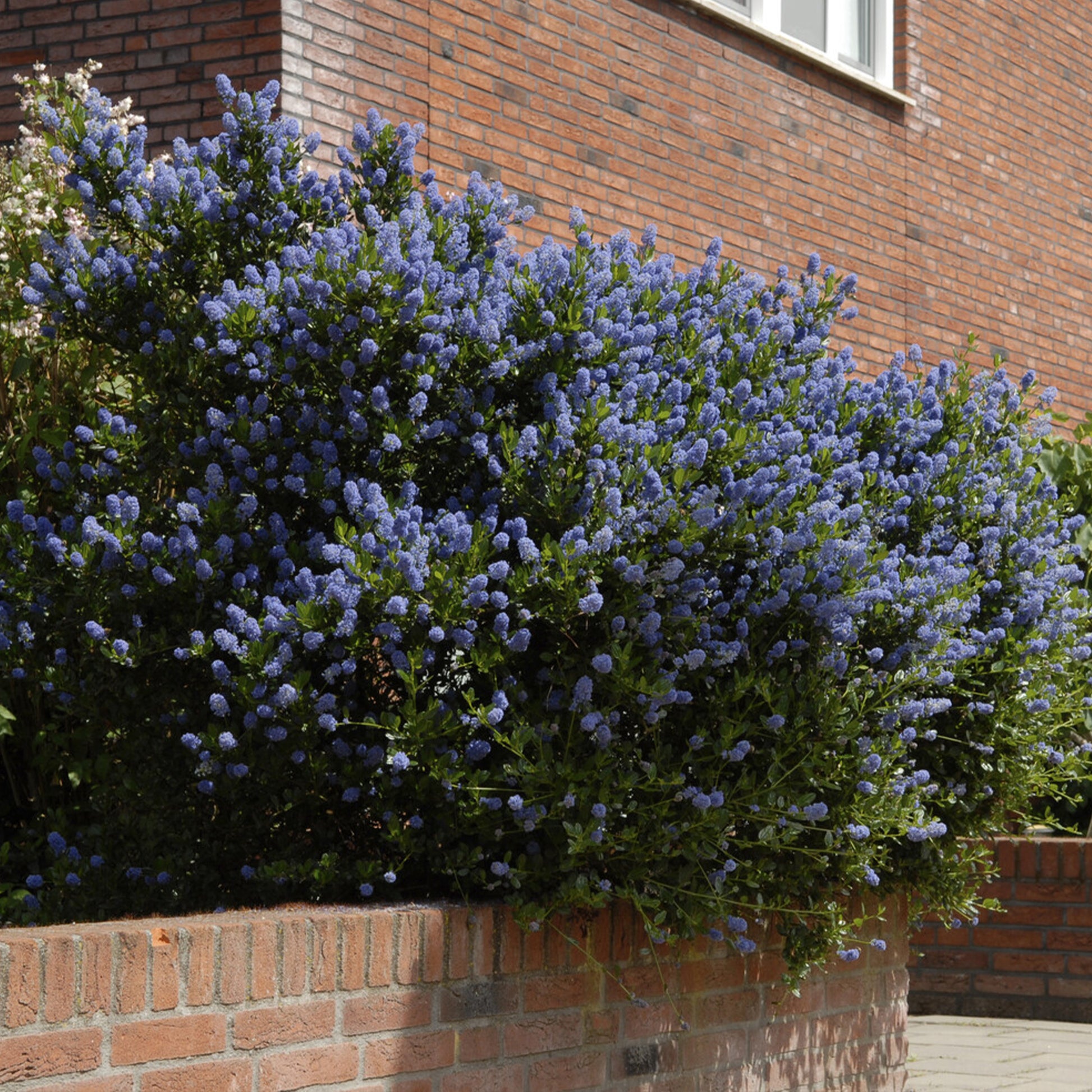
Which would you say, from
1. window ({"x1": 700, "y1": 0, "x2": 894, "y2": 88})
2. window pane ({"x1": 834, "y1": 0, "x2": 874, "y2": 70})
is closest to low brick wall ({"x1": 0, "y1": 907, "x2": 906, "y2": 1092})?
window ({"x1": 700, "y1": 0, "x2": 894, "y2": 88})

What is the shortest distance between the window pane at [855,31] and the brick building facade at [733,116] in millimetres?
89

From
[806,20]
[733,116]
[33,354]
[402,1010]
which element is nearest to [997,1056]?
[402,1010]

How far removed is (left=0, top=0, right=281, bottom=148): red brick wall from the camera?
730 cm

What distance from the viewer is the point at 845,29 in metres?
10.8

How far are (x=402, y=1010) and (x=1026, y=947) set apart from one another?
471cm

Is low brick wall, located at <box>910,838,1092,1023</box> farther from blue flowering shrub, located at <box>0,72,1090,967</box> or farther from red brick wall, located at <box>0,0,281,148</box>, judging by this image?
red brick wall, located at <box>0,0,281,148</box>

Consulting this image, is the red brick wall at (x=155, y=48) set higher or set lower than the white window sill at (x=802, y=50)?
lower

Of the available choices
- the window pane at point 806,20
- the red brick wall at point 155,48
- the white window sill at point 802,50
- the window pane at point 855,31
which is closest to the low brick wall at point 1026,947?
the white window sill at point 802,50

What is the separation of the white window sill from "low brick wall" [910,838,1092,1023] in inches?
182

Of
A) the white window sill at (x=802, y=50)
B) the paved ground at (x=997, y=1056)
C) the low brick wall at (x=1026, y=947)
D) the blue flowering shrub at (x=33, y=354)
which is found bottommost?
the paved ground at (x=997, y=1056)

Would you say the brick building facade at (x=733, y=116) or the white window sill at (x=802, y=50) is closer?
the brick building facade at (x=733, y=116)

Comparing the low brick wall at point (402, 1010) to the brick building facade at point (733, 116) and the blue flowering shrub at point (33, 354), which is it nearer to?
the blue flowering shrub at point (33, 354)

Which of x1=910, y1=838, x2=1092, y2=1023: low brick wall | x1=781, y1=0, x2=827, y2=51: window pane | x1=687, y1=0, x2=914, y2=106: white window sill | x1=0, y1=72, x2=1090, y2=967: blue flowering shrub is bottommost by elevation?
x1=910, y1=838, x2=1092, y2=1023: low brick wall

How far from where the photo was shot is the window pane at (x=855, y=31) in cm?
1078
